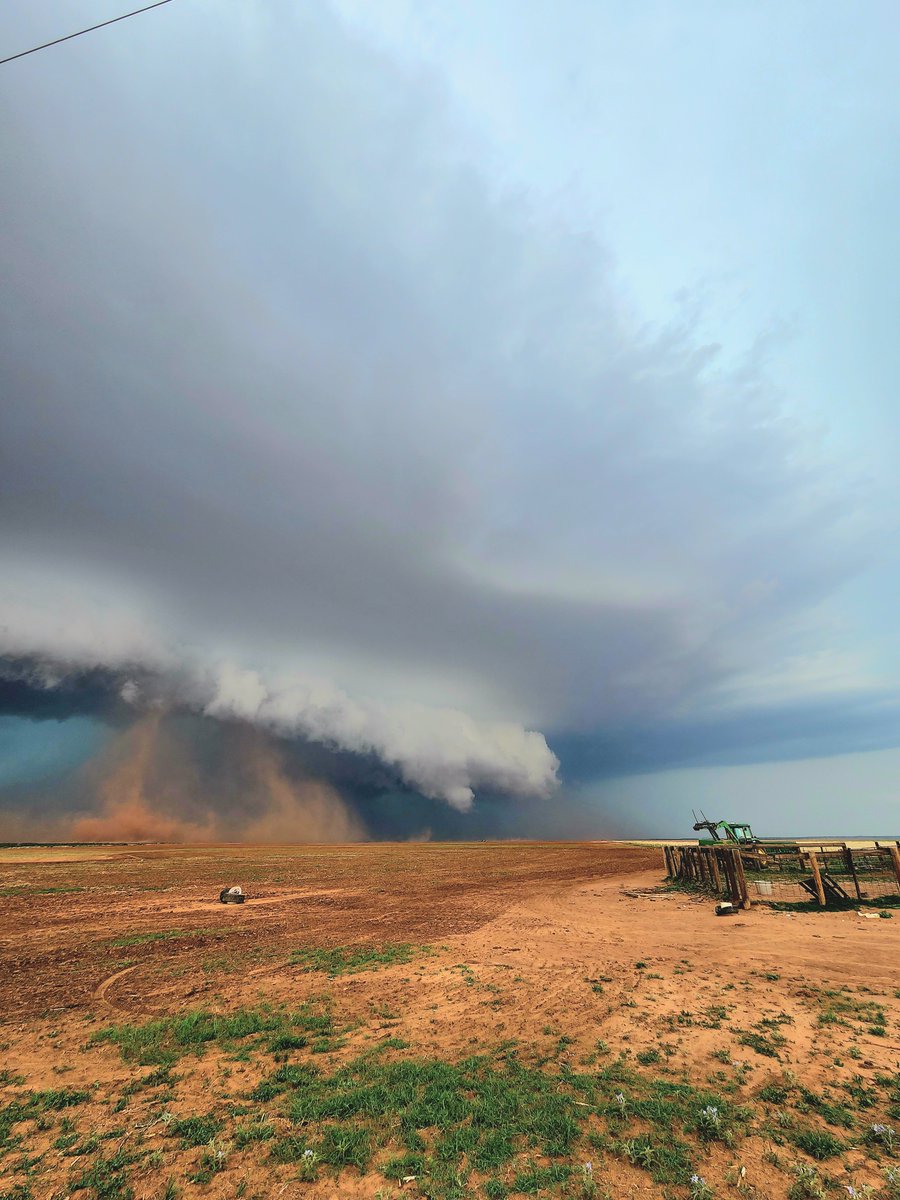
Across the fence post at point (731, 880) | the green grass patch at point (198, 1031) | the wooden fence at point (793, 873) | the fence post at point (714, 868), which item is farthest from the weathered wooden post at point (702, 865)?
the green grass patch at point (198, 1031)

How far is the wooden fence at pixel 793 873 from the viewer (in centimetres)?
2912

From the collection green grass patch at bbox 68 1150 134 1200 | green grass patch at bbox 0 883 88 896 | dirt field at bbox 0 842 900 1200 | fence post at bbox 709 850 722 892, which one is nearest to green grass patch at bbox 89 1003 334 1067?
dirt field at bbox 0 842 900 1200

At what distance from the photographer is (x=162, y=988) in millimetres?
16078

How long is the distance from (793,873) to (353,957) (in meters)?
45.6

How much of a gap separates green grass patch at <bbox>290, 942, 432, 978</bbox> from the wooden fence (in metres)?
19.6

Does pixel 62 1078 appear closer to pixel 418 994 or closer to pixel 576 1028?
pixel 418 994

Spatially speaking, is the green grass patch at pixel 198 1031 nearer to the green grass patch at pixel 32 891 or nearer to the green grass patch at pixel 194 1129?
the green grass patch at pixel 194 1129

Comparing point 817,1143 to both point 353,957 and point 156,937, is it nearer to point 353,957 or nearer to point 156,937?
point 353,957

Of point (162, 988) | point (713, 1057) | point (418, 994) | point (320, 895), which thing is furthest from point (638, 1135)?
point (320, 895)

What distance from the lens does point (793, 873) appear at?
46219 mm

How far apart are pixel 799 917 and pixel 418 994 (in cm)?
2176

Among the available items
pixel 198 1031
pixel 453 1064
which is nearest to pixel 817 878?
pixel 453 1064

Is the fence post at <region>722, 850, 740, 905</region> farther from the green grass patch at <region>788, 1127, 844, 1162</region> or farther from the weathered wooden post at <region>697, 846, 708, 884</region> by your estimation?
the green grass patch at <region>788, 1127, 844, 1162</region>

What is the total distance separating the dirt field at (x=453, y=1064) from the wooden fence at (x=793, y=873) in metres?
6.34
